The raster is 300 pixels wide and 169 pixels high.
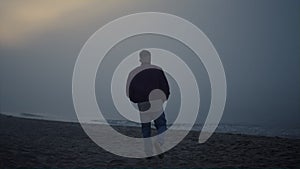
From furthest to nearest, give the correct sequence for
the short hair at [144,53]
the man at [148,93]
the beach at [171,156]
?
the short hair at [144,53], the man at [148,93], the beach at [171,156]

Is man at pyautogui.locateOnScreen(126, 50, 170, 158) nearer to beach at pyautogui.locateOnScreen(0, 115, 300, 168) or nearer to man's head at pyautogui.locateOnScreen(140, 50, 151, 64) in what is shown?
man's head at pyautogui.locateOnScreen(140, 50, 151, 64)

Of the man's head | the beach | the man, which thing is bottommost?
the beach

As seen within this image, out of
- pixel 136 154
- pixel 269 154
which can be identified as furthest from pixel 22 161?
pixel 269 154

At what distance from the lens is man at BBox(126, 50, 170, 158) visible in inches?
252

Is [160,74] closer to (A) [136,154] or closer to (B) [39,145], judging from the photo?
(A) [136,154]

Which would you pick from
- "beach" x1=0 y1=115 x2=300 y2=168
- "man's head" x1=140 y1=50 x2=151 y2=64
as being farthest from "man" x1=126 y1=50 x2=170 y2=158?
"beach" x1=0 y1=115 x2=300 y2=168

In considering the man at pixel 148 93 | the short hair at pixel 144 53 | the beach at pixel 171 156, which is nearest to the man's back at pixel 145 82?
the man at pixel 148 93

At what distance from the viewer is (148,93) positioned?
6414 mm

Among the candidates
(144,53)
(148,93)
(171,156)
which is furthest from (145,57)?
(171,156)

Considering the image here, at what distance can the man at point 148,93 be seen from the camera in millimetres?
6402

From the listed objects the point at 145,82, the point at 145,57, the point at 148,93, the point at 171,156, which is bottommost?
the point at 171,156

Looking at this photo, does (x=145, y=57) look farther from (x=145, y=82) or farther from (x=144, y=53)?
(x=145, y=82)

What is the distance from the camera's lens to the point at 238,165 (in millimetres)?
6184

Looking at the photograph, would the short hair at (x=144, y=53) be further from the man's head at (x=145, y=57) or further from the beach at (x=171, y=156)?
the beach at (x=171, y=156)
